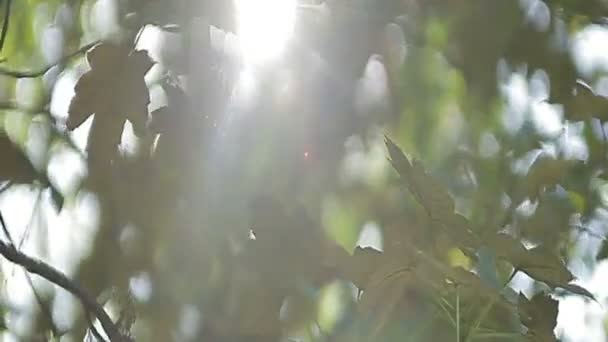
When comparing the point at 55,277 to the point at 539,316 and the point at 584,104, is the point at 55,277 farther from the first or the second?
the point at 584,104

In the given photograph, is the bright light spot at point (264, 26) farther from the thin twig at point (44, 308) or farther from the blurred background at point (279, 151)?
the thin twig at point (44, 308)

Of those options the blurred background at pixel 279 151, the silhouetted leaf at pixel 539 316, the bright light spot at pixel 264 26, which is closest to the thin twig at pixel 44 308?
the blurred background at pixel 279 151

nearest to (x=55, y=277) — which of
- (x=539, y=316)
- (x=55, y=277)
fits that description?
(x=55, y=277)

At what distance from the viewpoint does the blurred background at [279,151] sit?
0.54 metres

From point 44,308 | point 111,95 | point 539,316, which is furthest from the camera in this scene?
point 44,308

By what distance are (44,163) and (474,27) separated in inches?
12.8

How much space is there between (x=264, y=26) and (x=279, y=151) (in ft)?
0.28

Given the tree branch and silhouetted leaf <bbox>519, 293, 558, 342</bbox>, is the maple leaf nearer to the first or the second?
the tree branch

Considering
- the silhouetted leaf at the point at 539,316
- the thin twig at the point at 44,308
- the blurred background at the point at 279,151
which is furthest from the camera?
the thin twig at the point at 44,308

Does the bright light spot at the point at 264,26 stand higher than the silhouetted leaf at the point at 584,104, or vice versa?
the bright light spot at the point at 264,26

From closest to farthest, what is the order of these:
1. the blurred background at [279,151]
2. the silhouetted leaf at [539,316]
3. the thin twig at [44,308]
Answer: the silhouetted leaf at [539,316], the blurred background at [279,151], the thin twig at [44,308]

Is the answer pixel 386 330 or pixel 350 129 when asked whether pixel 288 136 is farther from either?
pixel 386 330

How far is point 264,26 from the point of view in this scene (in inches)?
22.5

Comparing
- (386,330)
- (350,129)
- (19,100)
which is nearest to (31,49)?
(19,100)
